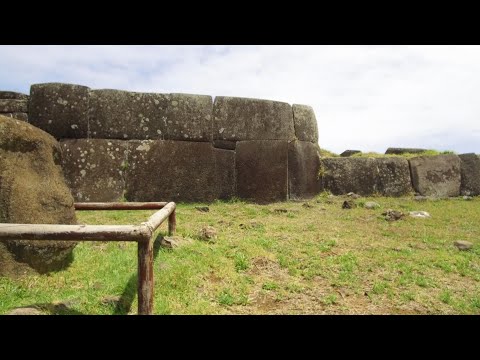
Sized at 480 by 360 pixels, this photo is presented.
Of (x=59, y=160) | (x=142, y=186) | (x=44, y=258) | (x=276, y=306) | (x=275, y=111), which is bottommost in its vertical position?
(x=276, y=306)

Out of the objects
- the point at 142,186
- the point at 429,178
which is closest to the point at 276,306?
the point at 142,186

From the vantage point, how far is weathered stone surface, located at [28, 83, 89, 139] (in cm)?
635

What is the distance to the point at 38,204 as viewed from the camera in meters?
3.15

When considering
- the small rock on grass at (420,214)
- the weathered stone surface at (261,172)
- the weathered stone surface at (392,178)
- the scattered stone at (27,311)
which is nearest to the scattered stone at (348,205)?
the small rock on grass at (420,214)

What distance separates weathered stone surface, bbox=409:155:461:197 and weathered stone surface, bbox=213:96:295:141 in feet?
11.5

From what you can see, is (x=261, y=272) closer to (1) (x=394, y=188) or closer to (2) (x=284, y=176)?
(2) (x=284, y=176)

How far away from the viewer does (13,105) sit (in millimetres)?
6328

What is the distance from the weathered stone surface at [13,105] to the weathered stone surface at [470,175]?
33.0ft

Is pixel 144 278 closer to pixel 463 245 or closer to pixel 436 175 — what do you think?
pixel 463 245

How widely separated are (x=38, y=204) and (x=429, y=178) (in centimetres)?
844

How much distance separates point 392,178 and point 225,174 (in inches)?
166

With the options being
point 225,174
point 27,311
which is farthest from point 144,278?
point 225,174

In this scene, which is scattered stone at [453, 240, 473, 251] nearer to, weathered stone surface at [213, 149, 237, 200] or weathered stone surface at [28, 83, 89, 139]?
weathered stone surface at [213, 149, 237, 200]

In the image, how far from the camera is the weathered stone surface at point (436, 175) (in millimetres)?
8367
